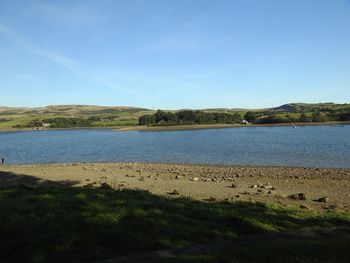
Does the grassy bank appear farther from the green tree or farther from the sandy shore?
the green tree

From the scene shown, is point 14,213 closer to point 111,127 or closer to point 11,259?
point 11,259

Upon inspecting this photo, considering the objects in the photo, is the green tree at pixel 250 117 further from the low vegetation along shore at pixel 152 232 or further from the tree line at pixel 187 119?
the low vegetation along shore at pixel 152 232

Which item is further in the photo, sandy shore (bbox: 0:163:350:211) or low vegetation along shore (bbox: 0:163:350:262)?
sandy shore (bbox: 0:163:350:211)

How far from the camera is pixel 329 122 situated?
506 ft

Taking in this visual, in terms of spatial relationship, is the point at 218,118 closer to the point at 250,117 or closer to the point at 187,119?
the point at 187,119

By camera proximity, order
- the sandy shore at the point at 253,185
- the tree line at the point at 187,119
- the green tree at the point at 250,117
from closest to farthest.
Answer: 1. the sandy shore at the point at 253,185
2. the tree line at the point at 187,119
3. the green tree at the point at 250,117

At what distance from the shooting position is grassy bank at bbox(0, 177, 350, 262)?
8.39 m

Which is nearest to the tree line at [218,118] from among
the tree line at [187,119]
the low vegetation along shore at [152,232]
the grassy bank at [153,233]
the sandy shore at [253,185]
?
the tree line at [187,119]

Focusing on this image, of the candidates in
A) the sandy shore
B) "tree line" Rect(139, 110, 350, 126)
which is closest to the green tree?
"tree line" Rect(139, 110, 350, 126)

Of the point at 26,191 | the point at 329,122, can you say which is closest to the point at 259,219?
the point at 26,191

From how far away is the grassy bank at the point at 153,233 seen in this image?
8.39m

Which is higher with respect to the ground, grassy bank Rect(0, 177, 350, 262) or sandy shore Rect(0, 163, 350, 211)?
grassy bank Rect(0, 177, 350, 262)

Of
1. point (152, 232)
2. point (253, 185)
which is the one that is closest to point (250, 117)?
point (253, 185)

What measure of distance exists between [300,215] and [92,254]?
8.11 metres
